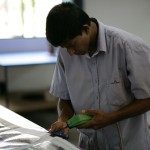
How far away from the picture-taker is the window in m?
2.98

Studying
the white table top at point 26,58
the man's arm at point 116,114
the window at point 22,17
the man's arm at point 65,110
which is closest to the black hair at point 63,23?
the man's arm at point 116,114

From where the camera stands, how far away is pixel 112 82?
4.08ft

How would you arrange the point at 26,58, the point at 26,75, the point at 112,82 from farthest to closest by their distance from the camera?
the point at 26,75
the point at 26,58
the point at 112,82

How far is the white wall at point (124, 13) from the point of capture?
3207 millimetres

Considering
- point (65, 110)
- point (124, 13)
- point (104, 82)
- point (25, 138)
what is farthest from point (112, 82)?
point (124, 13)

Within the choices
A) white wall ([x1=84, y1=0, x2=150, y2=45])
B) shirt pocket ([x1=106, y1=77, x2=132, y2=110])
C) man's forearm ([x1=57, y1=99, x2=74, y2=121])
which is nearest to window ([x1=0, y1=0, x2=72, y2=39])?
white wall ([x1=84, y1=0, x2=150, y2=45])

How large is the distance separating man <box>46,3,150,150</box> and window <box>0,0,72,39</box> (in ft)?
5.67

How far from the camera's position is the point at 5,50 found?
305 centimetres

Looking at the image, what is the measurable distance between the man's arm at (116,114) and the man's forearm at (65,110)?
0.21 m

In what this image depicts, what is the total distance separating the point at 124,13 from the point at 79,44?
7.63 feet

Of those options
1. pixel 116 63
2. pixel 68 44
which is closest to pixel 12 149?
pixel 68 44

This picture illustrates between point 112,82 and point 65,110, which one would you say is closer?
point 112,82

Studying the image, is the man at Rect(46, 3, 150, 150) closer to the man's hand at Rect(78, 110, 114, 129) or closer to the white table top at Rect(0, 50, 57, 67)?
the man's hand at Rect(78, 110, 114, 129)

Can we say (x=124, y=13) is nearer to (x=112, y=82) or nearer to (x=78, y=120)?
(x=112, y=82)
